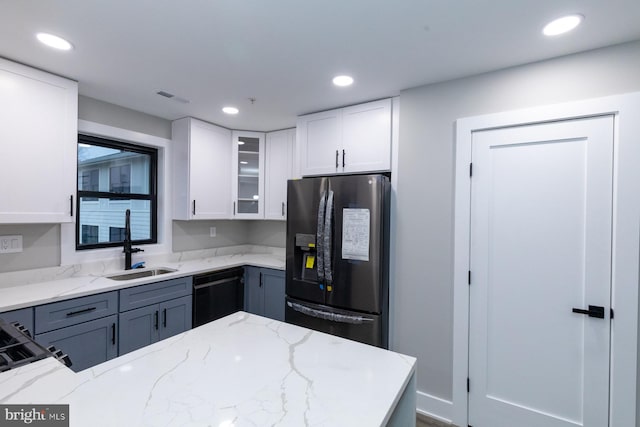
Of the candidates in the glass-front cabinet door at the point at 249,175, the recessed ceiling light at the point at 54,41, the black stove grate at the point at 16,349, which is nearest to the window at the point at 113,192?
the glass-front cabinet door at the point at 249,175

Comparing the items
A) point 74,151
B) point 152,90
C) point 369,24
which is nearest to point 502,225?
point 369,24

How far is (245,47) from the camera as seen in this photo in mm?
1764

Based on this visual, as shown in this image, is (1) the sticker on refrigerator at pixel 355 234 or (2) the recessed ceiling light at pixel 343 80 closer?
(2) the recessed ceiling light at pixel 343 80

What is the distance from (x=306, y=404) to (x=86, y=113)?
9.56ft

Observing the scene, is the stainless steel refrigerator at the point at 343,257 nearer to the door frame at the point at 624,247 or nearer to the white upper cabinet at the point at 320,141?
the white upper cabinet at the point at 320,141

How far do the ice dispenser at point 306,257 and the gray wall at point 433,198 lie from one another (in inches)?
27.0

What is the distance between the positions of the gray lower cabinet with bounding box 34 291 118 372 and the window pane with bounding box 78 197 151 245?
83 cm

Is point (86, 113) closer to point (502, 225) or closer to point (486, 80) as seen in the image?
point (486, 80)

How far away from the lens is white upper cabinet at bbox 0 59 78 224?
189cm

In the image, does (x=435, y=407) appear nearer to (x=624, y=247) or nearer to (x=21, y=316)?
(x=624, y=247)

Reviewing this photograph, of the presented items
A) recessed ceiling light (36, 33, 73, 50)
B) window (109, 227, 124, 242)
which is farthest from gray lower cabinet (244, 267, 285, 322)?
recessed ceiling light (36, 33, 73, 50)

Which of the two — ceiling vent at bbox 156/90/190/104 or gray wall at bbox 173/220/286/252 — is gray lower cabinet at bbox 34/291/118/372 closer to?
gray wall at bbox 173/220/286/252

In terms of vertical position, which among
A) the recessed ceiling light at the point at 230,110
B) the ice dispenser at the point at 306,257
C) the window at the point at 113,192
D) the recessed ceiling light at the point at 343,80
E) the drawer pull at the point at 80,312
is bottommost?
the drawer pull at the point at 80,312

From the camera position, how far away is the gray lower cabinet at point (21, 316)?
1.70 meters
